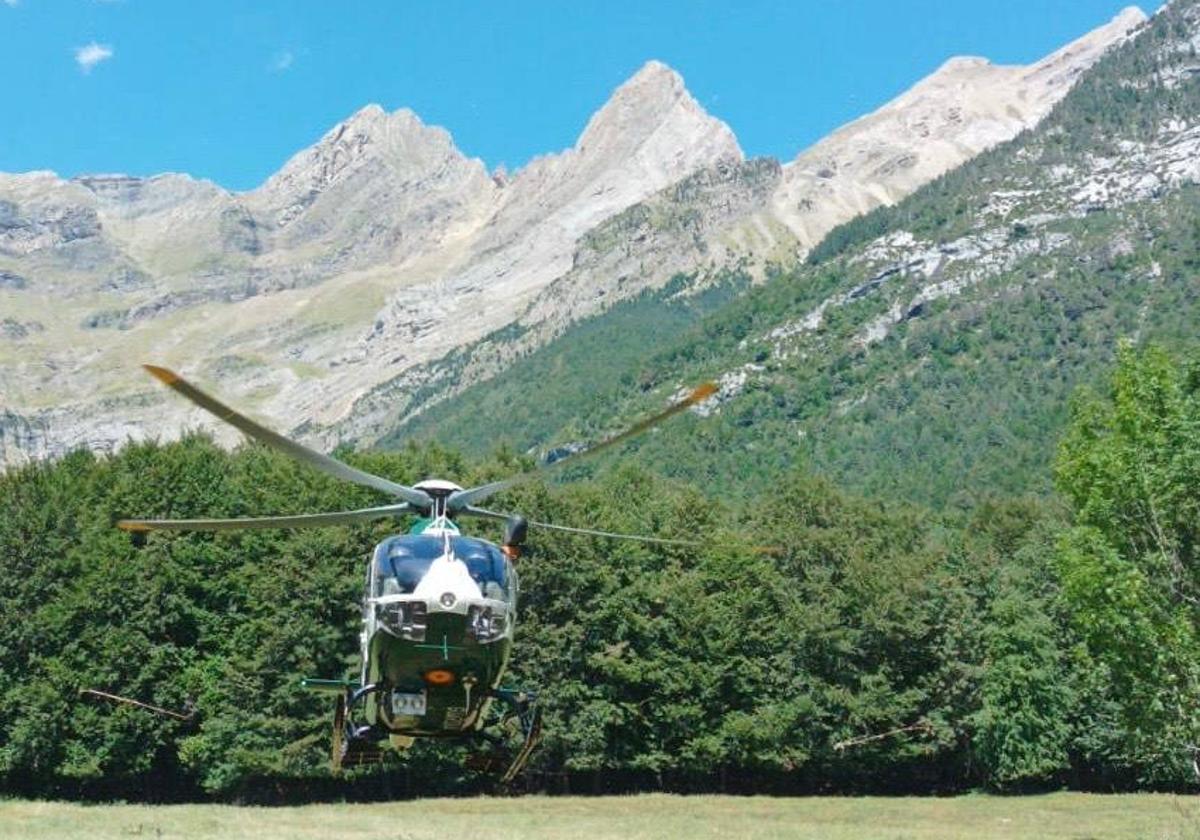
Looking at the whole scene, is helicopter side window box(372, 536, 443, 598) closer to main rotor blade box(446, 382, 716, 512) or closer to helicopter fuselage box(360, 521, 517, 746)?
helicopter fuselage box(360, 521, 517, 746)

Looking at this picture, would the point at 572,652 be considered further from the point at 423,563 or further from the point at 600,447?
the point at 600,447

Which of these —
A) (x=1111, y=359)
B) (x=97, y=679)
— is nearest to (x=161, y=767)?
(x=97, y=679)

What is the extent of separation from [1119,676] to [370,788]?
3935 centimetres

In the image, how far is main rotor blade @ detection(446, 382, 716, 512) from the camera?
17.1m

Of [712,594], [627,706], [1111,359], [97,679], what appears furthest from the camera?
[1111,359]

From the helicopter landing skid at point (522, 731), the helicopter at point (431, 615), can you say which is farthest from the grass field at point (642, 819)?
the helicopter at point (431, 615)

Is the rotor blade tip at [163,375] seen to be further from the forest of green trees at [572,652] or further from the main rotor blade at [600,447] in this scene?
the forest of green trees at [572,652]

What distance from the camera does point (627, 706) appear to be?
61.0 meters

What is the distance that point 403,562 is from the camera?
839 inches

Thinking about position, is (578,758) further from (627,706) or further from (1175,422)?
(1175,422)

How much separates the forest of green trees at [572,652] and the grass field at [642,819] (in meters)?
3.31

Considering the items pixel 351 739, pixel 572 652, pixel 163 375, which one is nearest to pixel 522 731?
pixel 351 739

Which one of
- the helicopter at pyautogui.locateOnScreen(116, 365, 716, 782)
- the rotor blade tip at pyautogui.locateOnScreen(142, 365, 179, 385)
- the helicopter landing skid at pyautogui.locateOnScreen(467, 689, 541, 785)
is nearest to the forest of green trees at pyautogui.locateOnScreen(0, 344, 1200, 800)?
the helicopter landing skid at pyautogui.locateOnScreen(467, 689, 541, 785)

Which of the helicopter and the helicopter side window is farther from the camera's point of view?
the helicopter side window
